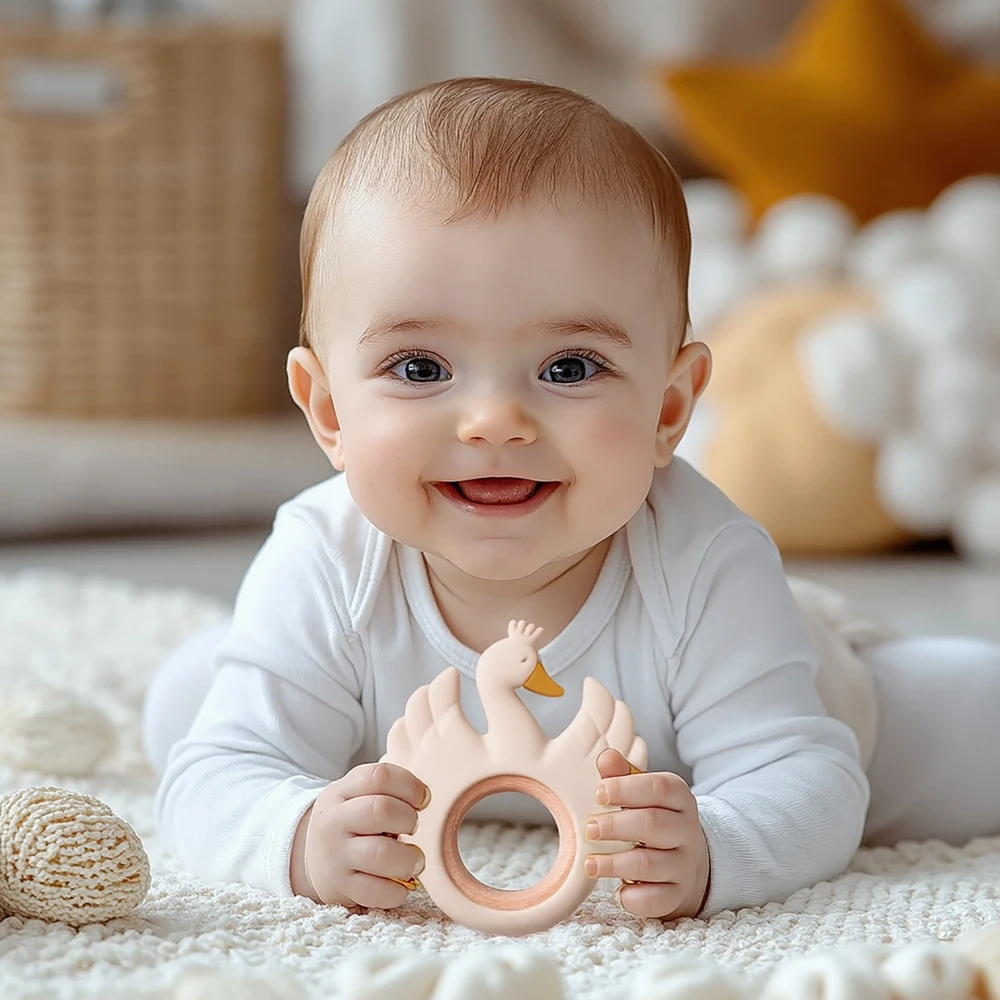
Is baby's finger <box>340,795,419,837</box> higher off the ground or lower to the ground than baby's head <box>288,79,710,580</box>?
lower

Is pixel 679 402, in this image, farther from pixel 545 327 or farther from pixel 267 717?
pixel 267 717

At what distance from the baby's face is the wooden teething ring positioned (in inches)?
4.6

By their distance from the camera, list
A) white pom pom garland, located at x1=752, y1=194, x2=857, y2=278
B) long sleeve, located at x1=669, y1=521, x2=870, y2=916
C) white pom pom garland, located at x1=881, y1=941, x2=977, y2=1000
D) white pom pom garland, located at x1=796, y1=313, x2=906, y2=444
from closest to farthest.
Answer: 1. white pom pom garland, located at x1=881, y1=941, x2=977, y2=1000
2. long sleeve, located at x1=669, y1=521, x2=870, y2=916
3. white pom pom garland, located at x1=796, y1=313, x2=906, y2=444
4. white pom pom garland, located at x1=752, y1=194, x2=857, y2=278

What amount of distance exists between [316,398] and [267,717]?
7.5 inches

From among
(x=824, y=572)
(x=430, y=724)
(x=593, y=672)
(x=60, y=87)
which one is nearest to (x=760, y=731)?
(x=593, y=672)

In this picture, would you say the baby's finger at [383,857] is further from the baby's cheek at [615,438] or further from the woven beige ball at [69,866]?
the baby's cheek at [615,438]

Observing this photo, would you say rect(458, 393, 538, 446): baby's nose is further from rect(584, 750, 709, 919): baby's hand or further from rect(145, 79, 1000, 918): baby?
rect(584, 750, 709, 919): baby's hand

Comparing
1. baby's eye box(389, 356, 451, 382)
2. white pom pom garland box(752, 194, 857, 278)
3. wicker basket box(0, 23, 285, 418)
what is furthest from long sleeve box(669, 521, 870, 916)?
wicker basket box(0, 23, 285, 418)

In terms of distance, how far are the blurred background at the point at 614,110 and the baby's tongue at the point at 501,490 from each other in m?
1.10

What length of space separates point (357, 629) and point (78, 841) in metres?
0.23

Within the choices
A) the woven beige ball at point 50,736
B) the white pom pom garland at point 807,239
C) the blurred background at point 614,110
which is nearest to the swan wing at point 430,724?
the woven beige ball at point 50,736

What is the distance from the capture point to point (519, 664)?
81 centimetres

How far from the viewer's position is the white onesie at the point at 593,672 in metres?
0.91

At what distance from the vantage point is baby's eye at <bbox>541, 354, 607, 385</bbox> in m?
0.84
